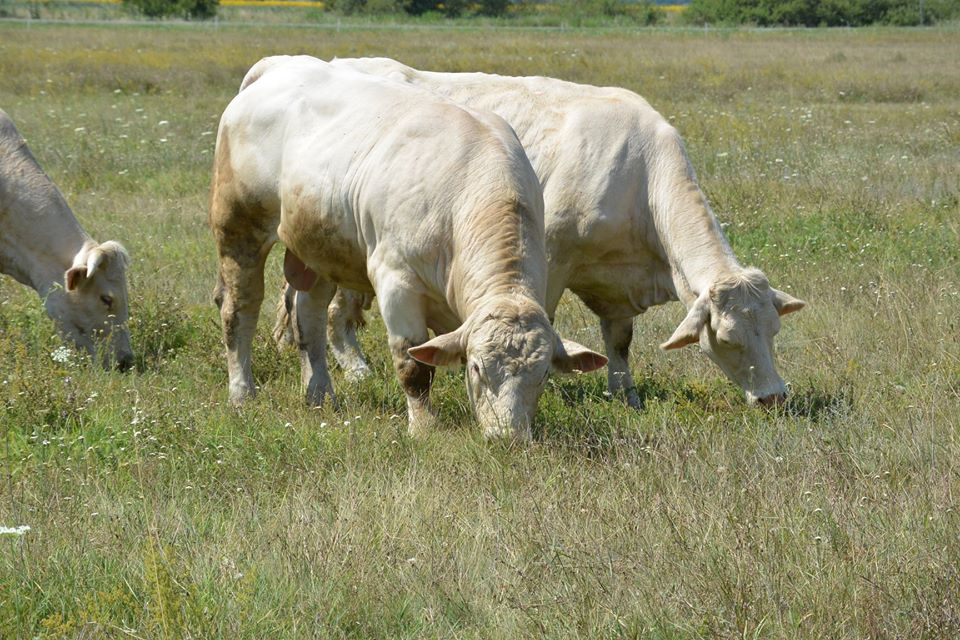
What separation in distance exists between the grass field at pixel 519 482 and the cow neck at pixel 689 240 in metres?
0.74

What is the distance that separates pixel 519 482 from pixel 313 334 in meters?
3.13

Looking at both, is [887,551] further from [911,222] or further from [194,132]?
[194,132]

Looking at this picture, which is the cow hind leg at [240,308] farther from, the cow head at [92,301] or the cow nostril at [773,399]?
the cow nostril at [773,399]

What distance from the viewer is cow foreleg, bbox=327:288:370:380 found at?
Result: 9.52m

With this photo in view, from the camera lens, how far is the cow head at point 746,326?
23.9ft

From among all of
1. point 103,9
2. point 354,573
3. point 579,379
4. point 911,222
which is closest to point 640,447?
point 354,573

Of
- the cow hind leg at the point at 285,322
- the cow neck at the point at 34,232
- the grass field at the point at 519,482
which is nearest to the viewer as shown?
the grass field at the point at 519,482

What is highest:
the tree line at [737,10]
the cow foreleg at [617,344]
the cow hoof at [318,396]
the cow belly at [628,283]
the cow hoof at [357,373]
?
the cow belly at [628,283]

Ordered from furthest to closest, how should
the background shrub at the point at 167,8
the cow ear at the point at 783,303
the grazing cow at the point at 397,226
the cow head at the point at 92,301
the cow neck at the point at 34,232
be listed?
the background shrub at the point at 167,8 < the cow neck at the point at 34,232 < the cow head at the point at 92,301 < the cow ear at the point at 783,303 < the grazing cow at the point at 397,226

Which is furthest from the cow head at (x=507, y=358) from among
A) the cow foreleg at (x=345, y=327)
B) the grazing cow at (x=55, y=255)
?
the grazing cow at (x=55, y=255)

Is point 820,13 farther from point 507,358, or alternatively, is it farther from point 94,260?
point 507,358

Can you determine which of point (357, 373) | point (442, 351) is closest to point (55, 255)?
point (357, 373)

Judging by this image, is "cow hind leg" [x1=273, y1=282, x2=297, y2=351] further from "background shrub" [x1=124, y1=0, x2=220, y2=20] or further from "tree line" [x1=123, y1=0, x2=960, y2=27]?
"tree line" [x1=123, y1=0, x2=960, y2=27]

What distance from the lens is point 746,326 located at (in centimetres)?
730
